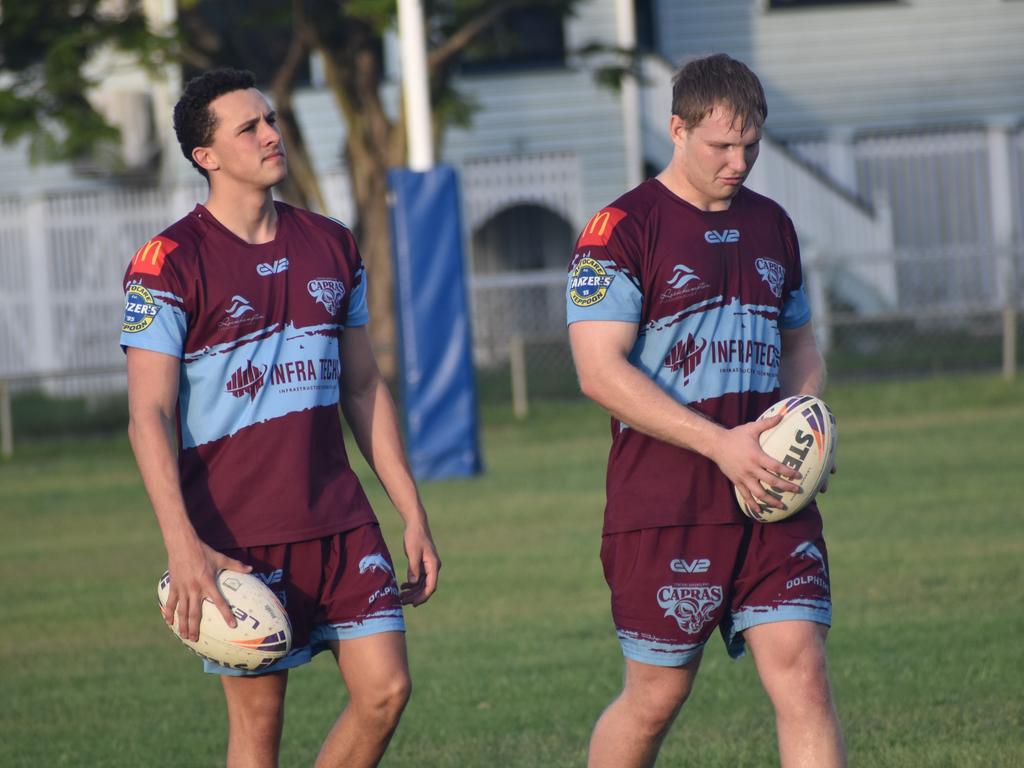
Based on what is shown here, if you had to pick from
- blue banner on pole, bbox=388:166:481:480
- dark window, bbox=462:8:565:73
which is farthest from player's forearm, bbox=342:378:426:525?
dark window, bbox=462:8:565:73

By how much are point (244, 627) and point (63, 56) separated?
17.4 m

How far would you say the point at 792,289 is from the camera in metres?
4.74

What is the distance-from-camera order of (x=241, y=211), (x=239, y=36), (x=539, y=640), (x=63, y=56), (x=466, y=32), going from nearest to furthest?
(x=241, y=211) < (x=539, y=640) < (x=63, y=56) < (x=466, y=32) < (x=239, y=36)

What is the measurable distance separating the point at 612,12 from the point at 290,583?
23913 millimetres

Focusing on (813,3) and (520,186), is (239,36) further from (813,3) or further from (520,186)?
(813,3)

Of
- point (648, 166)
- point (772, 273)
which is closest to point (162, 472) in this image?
point (772, 273)

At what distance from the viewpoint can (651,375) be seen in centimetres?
448

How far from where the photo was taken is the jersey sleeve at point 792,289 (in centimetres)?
465

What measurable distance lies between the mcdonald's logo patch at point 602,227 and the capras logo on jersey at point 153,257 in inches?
44.0

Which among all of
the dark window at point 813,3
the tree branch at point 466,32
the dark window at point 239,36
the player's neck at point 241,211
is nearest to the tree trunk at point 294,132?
the dark window at point 239,36

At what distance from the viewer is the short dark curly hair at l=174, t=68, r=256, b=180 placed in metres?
4.50

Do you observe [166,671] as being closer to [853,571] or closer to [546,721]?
[546,721]

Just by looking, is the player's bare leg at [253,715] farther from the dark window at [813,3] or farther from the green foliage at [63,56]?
the dark window at [813,3]

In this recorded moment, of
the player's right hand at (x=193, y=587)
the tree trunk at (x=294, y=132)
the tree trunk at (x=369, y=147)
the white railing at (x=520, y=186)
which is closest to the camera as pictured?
the player's right hand at (x=193, y=587)
